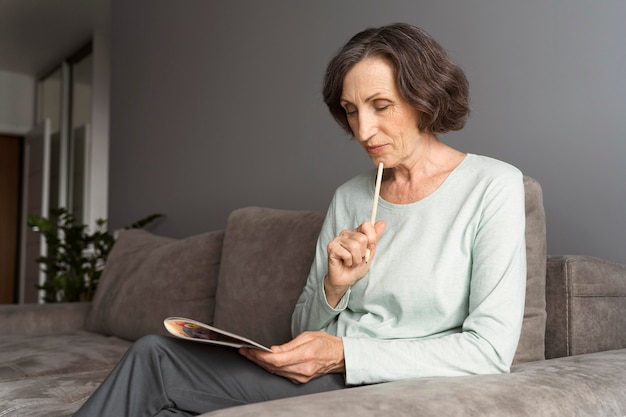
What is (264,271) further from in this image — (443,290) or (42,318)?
(42,318)

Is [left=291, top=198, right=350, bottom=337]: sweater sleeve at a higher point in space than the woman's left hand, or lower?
higher

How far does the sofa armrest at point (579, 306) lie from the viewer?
4.89 ft

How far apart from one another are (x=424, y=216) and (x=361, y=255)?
8.2 inches

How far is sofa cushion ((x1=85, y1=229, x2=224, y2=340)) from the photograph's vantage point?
94.6 inches

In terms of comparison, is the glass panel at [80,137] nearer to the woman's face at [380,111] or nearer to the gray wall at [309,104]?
the gray wall at [309,104]

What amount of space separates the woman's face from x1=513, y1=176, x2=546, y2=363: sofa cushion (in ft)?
0.96

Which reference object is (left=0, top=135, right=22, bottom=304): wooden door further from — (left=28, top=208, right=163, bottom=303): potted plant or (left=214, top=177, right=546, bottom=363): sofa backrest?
(left=214, top=177, right=546, bottom=363): sofa backrest

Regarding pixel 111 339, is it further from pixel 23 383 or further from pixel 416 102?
pixel 416 102

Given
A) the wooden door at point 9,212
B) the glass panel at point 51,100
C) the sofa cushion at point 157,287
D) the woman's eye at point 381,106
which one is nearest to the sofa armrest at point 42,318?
the sofa cushion at point 157,287

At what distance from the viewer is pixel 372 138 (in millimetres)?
1413

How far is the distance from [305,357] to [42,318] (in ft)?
6.75

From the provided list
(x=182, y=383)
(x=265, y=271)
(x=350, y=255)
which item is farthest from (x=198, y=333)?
(x=265, y=271)

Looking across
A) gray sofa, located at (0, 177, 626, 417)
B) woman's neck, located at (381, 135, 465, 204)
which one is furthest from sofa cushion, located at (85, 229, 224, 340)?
woman's neck, located at (381, 135, 465, 204)

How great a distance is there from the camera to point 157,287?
250 centimetres
